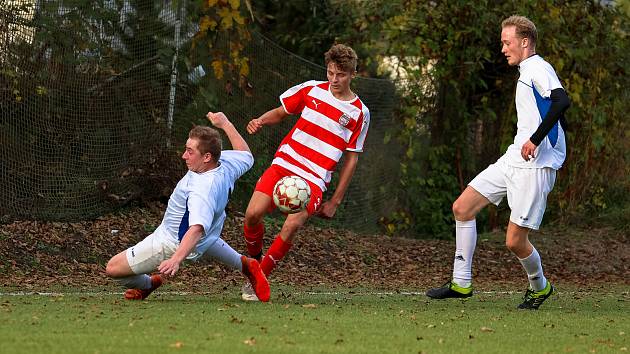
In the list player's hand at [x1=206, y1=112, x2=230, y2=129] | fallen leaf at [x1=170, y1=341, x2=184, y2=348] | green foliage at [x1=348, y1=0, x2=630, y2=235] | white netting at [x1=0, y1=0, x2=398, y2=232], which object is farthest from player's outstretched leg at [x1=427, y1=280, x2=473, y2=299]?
green foliage at [x1=348, y1=0, x2=630, y2=235]

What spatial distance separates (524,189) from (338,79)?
163cm

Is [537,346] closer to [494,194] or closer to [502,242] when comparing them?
[494,194]

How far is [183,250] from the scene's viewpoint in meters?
7.98

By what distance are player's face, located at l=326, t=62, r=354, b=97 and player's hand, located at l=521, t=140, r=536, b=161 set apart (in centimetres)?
153

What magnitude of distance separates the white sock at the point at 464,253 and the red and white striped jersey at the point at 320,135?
109 cm

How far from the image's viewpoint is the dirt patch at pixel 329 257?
11.9 meters

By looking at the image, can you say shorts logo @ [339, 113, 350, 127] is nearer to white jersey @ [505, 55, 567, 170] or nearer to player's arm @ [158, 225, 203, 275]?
white jersey @ [505, 55, 567, 170]

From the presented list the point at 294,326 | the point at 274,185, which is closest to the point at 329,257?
the point at 274,185

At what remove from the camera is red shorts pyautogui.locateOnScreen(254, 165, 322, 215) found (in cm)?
947

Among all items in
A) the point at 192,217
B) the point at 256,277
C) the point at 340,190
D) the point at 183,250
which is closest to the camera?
the point at 183,250

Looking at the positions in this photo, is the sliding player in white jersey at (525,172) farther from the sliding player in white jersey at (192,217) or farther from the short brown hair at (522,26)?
the sliding player in white jersey at (192,217)

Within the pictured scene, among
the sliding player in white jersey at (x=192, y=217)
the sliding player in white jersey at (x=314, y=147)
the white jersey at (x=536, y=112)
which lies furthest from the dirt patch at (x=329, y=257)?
the white jersey at (x=536, y=112)

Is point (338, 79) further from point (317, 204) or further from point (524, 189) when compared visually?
point (524, 189)

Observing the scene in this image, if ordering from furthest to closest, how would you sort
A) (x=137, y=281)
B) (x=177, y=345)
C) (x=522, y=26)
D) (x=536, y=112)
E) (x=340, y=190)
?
(x=340, y=190) < (x=522, y=26) < (x=536, y=112) < (x=137, y=281) < (x=177, y=345)
